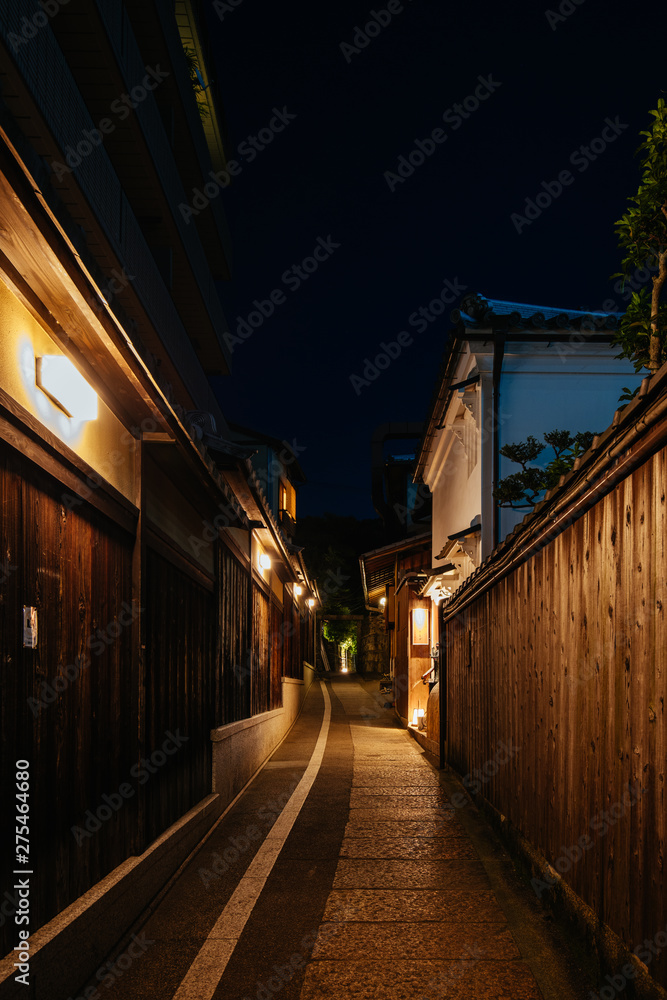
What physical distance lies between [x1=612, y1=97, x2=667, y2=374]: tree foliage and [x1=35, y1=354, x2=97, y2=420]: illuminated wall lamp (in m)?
5.11

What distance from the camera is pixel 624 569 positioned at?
444 centimetres

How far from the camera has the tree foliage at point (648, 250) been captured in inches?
254

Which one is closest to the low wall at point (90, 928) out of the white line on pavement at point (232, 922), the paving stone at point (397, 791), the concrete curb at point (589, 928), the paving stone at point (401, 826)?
the white line on pavement at point (232, 922)

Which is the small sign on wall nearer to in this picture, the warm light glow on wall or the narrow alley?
the narrow alley

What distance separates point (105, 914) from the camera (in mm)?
5172

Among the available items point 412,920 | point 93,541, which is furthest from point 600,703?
point 93,541

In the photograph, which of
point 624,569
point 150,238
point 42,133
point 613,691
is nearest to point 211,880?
point 613,691

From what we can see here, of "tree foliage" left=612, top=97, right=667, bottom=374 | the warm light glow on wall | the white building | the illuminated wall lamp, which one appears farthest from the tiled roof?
the warm light glow on wall

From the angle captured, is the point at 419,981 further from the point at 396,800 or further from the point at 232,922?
the point at 396,800

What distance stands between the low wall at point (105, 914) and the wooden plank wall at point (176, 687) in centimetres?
20

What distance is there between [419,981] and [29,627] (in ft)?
11.5

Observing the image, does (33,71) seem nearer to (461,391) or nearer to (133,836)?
(133,836)

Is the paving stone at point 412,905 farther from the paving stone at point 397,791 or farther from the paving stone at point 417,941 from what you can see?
the paving stone at point 397,791

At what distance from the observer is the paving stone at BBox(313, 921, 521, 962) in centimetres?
526
